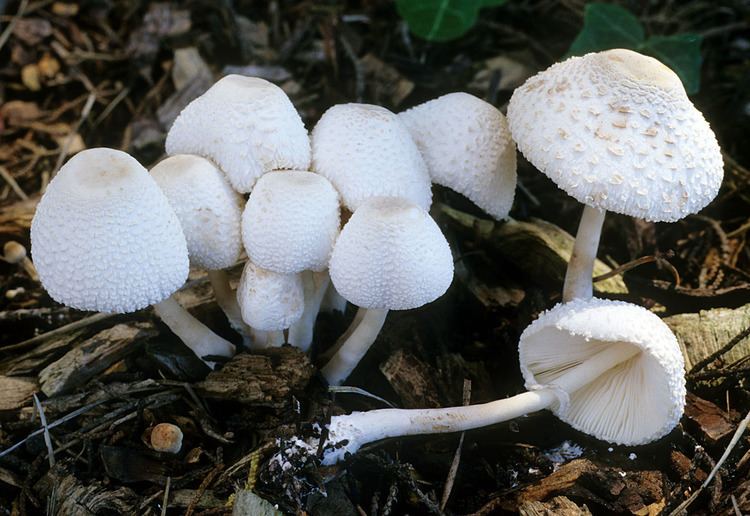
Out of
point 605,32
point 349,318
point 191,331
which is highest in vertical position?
point 605,32

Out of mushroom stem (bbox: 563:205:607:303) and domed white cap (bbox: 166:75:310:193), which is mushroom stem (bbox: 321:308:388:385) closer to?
domed white cap (bbox: 166:75:310:193)

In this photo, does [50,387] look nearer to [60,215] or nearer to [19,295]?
[19,295]

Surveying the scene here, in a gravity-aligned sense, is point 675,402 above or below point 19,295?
Result: above

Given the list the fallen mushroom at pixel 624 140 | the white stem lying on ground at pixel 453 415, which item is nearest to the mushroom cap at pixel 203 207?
the white stem lying on ground at pixel 453 415

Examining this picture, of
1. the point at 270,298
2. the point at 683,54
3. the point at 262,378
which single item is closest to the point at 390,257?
the point at 270,298

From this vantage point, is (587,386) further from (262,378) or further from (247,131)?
(247,131)

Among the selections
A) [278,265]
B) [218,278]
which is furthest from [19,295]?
[278,265]

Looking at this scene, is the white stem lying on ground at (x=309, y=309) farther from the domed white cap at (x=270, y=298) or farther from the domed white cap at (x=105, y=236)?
the domed white cap at (x=105, y=236)
